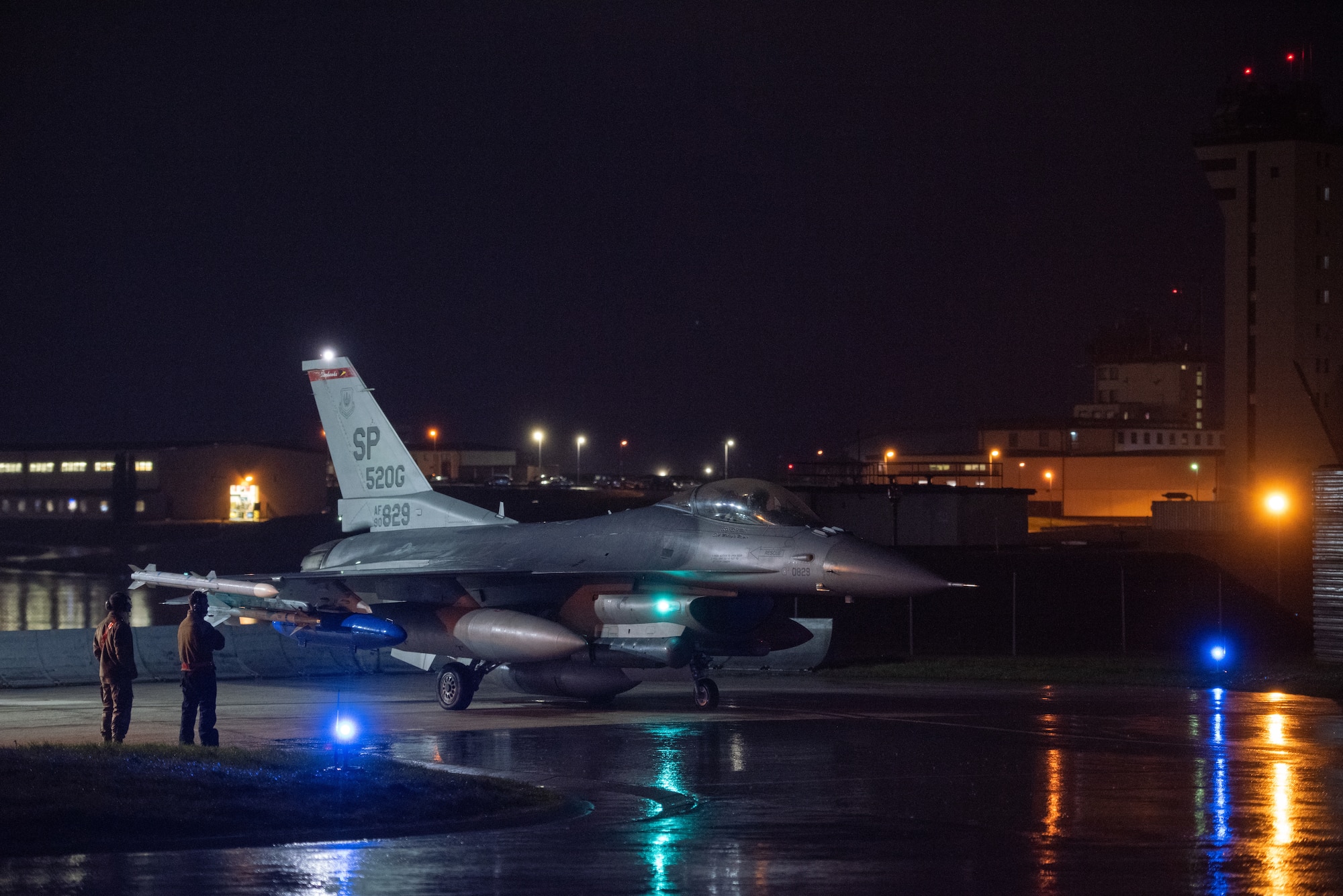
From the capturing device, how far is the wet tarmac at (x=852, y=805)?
871 cm

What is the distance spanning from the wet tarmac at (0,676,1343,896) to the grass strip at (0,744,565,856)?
34cm

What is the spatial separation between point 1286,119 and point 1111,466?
1011 inches

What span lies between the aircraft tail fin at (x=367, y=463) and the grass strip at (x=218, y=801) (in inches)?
437

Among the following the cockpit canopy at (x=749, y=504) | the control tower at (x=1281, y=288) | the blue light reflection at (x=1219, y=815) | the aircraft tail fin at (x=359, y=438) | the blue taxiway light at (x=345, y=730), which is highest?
the control tower at (x=1281, y=288)

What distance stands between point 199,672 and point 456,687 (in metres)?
5.76

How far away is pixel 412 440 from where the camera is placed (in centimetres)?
13300

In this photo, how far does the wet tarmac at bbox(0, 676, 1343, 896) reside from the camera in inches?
343

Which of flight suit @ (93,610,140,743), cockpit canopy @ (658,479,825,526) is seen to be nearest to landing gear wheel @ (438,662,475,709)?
cockpit canopy @ (658,479,825,526)

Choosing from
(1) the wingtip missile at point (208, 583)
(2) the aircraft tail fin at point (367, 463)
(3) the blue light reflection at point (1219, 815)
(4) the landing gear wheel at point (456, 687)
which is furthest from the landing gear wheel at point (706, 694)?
(3) the blue light reflection at point (1219, 815)

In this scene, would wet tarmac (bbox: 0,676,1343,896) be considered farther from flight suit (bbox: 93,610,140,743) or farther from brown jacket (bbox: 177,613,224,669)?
flight suit (bbox: 93,610,140,743)

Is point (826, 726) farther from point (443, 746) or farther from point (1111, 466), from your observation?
point (1111, 466)

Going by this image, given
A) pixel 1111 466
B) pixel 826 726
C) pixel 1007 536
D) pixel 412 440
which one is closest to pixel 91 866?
pixel 826 726

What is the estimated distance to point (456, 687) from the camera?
19500 mm

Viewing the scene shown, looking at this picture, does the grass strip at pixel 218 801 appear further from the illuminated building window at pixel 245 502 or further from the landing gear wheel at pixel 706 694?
the illuminated building window at pixel 245 502
